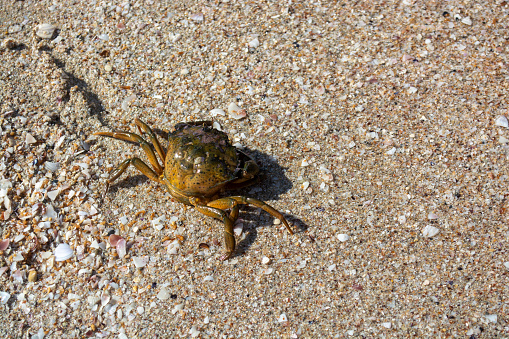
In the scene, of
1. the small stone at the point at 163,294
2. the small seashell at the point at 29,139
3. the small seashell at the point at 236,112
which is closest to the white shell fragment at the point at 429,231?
the small seashell at the point at 236,112

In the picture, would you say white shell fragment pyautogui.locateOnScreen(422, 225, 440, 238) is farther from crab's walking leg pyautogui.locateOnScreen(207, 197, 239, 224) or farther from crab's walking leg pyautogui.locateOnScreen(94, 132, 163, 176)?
crab's walking leg pyautogui.locateOnScreen(94, 132, 163, 176)

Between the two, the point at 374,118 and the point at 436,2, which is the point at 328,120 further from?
the point at 436,2

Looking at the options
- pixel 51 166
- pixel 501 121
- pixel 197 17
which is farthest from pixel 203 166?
pixel 501 121

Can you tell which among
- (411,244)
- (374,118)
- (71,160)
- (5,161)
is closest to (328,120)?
Result: (374,118)

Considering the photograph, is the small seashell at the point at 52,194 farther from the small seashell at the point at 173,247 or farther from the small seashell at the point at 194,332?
the small seashell at the point at 194,332

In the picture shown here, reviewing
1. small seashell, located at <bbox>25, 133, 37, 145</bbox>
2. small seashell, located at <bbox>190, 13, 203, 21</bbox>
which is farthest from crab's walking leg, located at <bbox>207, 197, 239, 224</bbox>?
small seashell, located at <bbox>190, 13, 203, 21</bbox>

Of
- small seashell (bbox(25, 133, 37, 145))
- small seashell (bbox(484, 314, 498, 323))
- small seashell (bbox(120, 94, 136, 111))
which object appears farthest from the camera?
small seashell (bbox(120, 94, 136, 111))

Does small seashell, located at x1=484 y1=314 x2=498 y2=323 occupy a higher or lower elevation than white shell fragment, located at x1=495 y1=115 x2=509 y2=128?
lower
